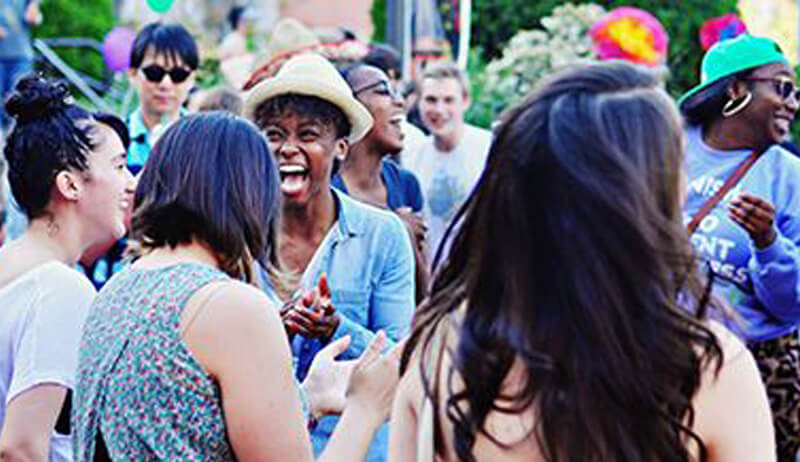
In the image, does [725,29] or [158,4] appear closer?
[725,29]

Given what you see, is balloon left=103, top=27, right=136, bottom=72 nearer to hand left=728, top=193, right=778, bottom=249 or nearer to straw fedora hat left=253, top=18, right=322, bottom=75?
straw fedora hat left=253, top=18, right=322, bottom=75

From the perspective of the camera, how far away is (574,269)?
247 centimetres

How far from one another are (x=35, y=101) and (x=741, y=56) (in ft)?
9.13

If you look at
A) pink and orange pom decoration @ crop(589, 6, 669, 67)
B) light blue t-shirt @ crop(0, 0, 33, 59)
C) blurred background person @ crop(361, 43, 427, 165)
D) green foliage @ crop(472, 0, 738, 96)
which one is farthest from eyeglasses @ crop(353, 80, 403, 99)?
green foliage @ crop(472, 0, 738, 96)

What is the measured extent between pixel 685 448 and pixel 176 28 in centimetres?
558

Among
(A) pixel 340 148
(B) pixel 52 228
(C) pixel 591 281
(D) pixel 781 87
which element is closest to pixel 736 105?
(D) pixel 781 87

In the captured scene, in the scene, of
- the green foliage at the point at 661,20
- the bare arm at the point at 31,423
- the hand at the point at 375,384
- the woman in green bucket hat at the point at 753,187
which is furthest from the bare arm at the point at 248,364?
the green foliage at the point at 661,20

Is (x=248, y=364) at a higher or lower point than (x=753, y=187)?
higher

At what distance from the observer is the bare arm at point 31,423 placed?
372 centimetres

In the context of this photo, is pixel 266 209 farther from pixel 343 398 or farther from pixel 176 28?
pixel 176 28

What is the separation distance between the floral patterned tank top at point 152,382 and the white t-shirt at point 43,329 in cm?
55

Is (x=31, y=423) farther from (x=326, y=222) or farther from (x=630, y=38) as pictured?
(x=630, y=38)

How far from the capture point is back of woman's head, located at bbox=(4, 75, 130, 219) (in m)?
4.23

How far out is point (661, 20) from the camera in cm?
1395
